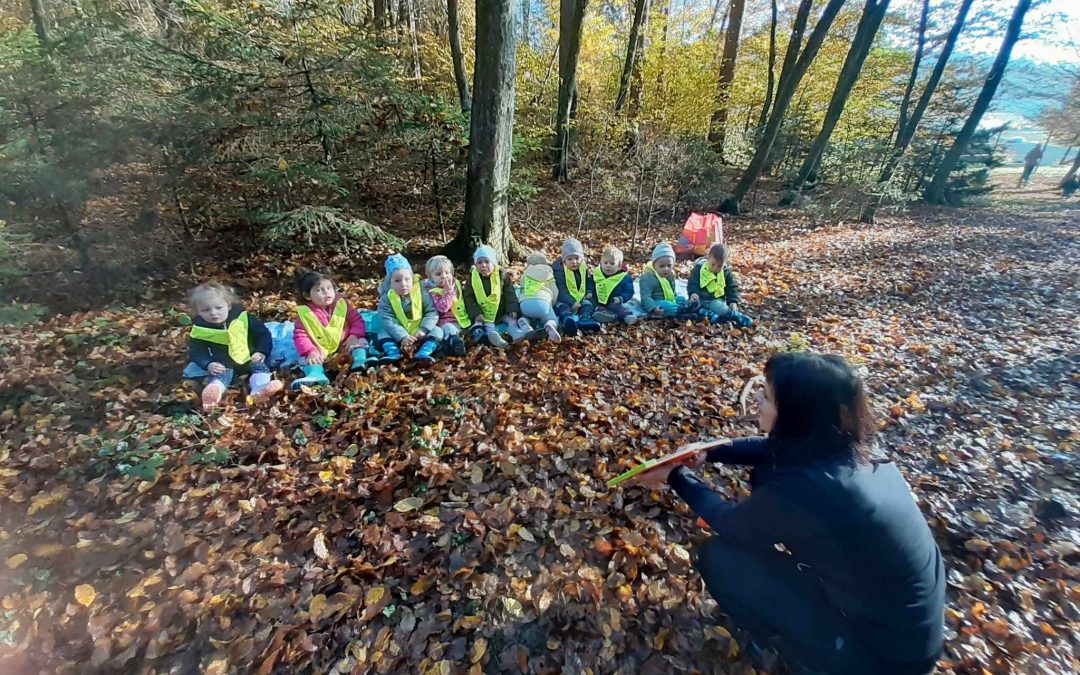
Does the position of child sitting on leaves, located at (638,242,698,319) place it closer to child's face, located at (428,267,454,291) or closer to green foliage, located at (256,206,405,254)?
child's face, located at (428,267,454,291)

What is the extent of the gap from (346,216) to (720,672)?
672 cm

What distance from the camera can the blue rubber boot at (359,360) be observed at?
4.63 metres

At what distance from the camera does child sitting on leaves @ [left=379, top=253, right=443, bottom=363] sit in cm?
495

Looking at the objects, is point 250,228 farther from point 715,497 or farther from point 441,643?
point 715,497

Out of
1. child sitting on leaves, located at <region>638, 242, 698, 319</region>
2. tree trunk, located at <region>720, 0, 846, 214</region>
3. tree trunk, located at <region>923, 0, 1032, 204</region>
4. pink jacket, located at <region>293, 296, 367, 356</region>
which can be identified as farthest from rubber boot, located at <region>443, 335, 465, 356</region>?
tree trunk, located at <region>923, 0, 1032, 204</region>

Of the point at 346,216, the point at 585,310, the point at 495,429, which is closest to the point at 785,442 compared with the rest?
the point at 495,429

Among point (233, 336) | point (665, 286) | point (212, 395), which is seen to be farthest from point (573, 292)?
point (212, 395)

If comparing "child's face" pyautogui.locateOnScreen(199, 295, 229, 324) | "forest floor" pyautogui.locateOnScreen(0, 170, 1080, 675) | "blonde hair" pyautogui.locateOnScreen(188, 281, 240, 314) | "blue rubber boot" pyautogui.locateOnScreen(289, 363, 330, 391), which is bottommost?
"forest floor" pyautogui.locateOnScreen(0, 170, 1080, 675)

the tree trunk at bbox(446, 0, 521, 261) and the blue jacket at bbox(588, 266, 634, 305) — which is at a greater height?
the tree trunk at bbox(446, 0, 521, 261)

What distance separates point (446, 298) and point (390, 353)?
90 centimetres

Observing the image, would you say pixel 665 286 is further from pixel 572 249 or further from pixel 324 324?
pixel 324 324

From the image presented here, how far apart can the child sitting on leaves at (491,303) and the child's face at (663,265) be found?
184cm

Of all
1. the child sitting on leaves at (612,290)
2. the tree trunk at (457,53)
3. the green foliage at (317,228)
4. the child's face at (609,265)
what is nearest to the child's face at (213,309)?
the green foliage at (317,228)

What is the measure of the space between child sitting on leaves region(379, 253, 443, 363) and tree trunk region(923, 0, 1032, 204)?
66.9 ft
